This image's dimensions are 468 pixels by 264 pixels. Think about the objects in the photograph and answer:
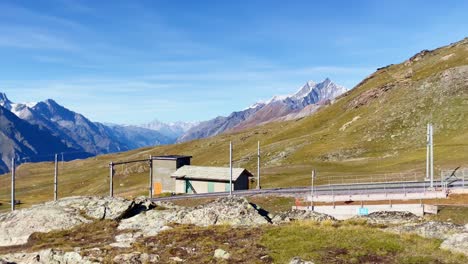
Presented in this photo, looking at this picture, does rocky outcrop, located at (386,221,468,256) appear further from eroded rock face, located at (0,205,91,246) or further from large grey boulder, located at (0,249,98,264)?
eroded rock face, located at (0,205,91,246)

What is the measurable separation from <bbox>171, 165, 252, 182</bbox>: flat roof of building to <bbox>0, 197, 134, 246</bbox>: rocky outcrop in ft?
172

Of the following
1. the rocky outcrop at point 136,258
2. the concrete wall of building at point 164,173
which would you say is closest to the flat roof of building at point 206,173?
the concrete wall of building at point 164,173

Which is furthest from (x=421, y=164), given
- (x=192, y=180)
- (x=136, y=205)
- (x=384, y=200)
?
(x=136, y=205)

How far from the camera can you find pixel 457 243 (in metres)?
26.5

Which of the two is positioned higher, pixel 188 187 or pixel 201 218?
pixel 201 218

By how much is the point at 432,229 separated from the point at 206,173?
74991mm

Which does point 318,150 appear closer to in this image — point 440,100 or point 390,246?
point 440,100

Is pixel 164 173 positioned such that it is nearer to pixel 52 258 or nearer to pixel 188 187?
pixel 188 187

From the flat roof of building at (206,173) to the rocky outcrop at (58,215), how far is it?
172 ft

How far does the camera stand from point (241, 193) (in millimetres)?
84875

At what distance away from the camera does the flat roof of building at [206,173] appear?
99438mm

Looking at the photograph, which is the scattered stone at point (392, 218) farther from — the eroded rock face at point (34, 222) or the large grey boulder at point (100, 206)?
the eroded rock face at point (34, 222)

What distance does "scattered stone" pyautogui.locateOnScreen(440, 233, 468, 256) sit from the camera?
84.6ft

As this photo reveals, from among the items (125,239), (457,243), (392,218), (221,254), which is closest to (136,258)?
(221,254)
